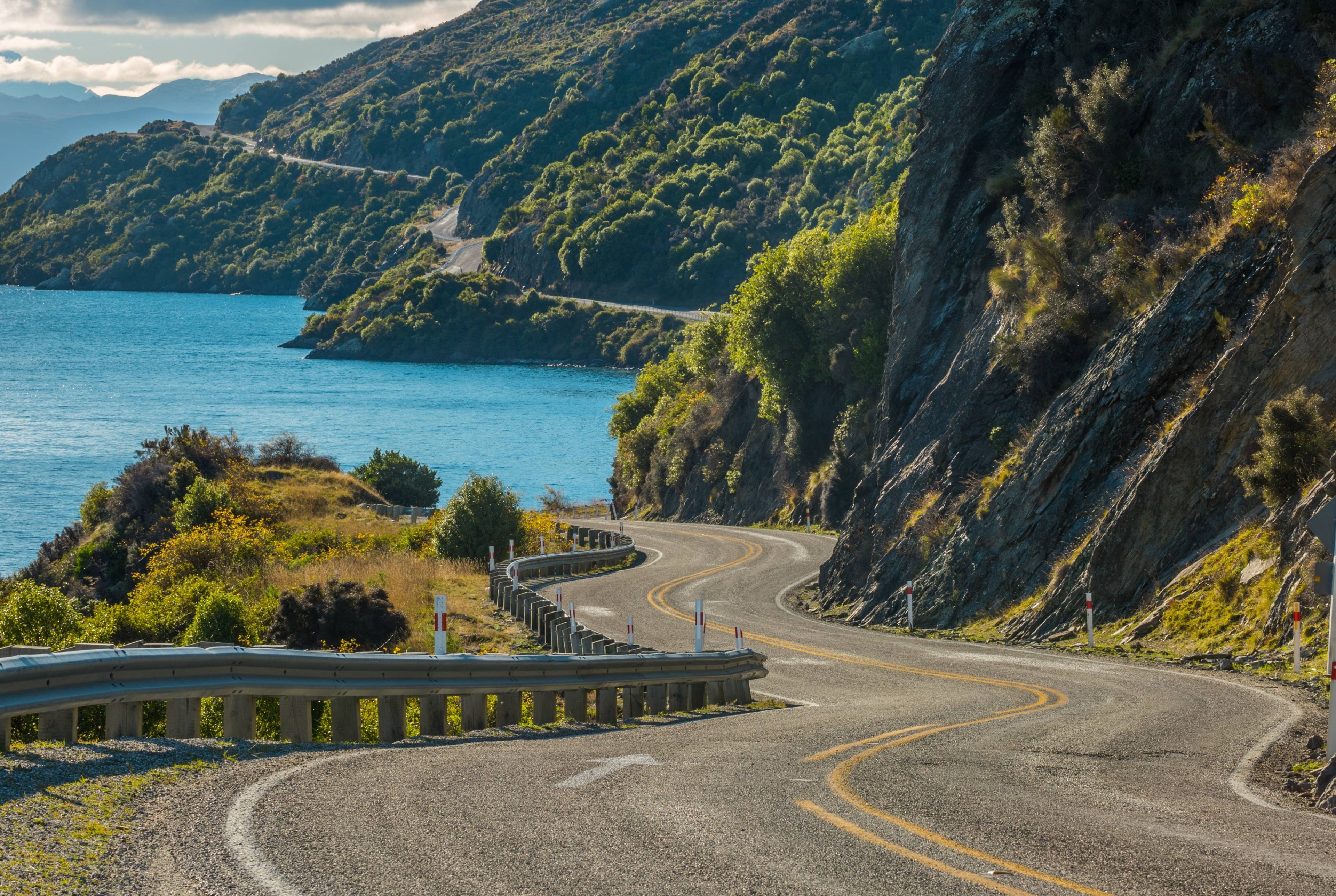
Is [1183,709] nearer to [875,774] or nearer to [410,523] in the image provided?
[875,774]

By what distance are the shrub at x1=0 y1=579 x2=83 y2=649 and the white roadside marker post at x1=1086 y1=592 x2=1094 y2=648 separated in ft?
51.6

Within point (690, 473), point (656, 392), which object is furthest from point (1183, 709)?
point (656, 392)

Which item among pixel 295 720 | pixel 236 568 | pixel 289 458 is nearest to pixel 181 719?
pixel 295 720

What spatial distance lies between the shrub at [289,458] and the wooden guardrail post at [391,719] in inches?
1898

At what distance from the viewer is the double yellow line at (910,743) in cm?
588

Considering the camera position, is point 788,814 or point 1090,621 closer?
point 788,814

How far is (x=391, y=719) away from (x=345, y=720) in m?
0.50

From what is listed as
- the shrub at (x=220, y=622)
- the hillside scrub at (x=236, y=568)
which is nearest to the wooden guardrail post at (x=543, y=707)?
the hillside scrub at (x=236, y=568)

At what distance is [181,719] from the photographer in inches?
326

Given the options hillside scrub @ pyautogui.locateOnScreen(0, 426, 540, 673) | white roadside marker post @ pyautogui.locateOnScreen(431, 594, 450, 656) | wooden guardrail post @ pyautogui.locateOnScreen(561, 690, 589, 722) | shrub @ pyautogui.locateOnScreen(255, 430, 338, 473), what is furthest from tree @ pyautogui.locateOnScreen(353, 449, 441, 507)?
wooden guardrail post @ pyautogui.locateOnScreen(561, 690, 589, 722)

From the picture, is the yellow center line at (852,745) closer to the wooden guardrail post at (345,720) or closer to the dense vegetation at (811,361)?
the wooden guardrail post at (345,720)

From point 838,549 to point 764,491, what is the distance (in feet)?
91.9

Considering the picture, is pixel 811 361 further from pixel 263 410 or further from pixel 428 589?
pixel 263 410

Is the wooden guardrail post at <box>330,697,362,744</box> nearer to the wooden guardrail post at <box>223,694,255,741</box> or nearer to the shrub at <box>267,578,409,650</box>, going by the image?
the wooden guardrail post at <box>223,694,255,741</box>
